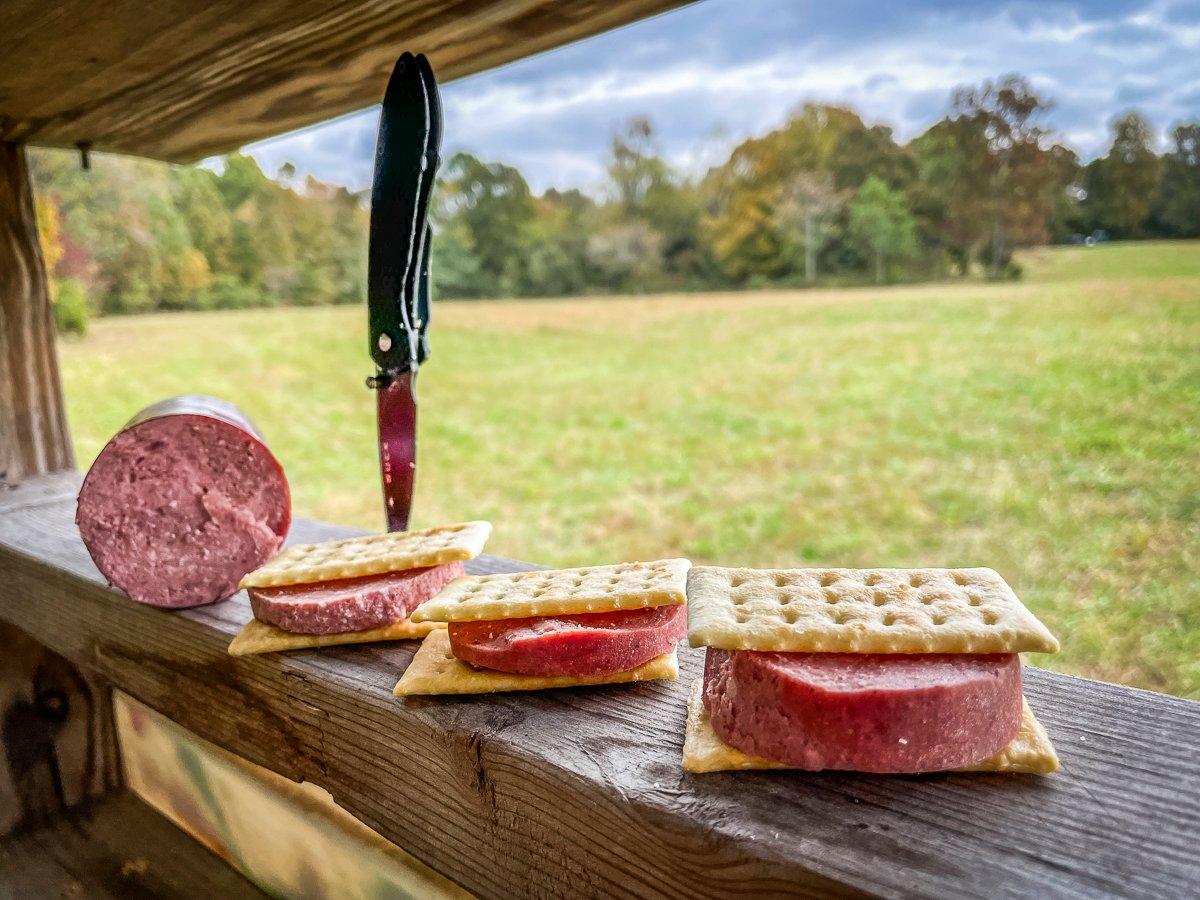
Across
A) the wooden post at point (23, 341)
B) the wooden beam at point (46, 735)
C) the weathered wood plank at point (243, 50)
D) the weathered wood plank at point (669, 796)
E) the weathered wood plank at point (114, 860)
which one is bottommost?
the weathered wood plank at point (114, 860)

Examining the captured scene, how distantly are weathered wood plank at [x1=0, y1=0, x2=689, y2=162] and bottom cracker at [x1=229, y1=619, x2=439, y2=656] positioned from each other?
2.26 feet

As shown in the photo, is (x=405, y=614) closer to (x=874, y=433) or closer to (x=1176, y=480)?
(x=1176, y=480)

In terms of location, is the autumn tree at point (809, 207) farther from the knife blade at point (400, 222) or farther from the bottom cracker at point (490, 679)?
the bottom cracker at point (490, 679)

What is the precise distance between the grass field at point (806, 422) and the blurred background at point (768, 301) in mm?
16

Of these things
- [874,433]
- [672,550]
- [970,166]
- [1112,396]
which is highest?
[970,166]

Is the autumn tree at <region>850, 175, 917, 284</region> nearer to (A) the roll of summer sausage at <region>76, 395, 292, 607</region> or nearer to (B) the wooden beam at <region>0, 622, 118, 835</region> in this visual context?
(A) the roll of summer sausage at <region>76, 395, 292, 607</region>

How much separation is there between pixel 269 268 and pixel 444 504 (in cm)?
150

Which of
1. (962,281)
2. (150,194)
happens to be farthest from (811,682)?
(150,194)

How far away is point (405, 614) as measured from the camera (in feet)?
2.92

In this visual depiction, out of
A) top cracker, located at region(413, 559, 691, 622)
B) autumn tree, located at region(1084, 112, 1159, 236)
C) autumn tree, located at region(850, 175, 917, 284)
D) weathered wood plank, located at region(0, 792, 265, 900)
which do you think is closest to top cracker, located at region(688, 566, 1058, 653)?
top cracker, located at region(413, 559, 691, 622)

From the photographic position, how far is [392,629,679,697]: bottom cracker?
2.40 feet

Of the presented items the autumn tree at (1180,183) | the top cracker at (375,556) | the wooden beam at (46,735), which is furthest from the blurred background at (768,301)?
the wooden beam at (46,735)

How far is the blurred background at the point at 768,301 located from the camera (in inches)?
96.5

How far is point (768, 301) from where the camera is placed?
3.84m
